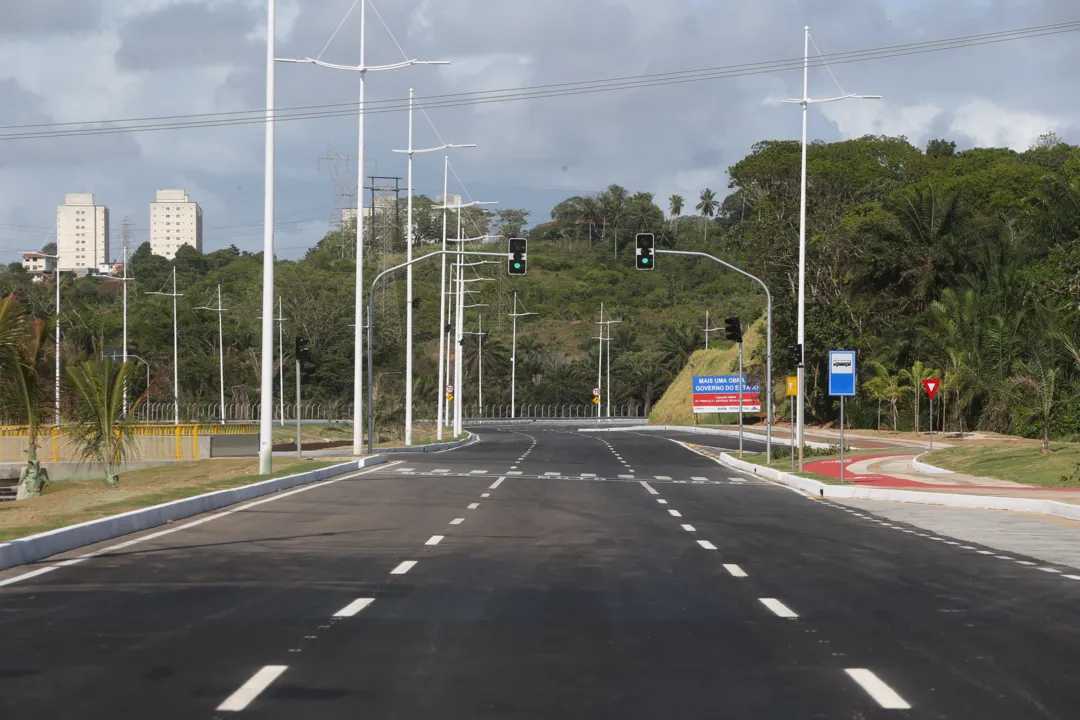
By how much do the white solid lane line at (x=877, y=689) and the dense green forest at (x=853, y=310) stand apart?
91.3 ft

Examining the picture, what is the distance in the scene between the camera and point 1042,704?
7.53 metres

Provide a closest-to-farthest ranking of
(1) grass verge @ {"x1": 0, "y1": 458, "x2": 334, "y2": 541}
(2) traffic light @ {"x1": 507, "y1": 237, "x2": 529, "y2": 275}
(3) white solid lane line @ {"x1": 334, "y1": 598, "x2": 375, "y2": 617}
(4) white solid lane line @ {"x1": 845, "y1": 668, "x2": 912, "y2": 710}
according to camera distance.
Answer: (4) white solid lane line @ {"x1": 845, "y1": 668, "x2": 912, "y2": 710} → (3) white solid lane line @ {"x1": 334, "y1": 598, "x2": 375, "y2": 617} → (1) grass verge @ {"x1": 0, "y1": 458, "x2": 334, "y2": 541} → (2) traffic light @ {"x1": 507, "y1": 237, "x2": 529, "y2": 275}

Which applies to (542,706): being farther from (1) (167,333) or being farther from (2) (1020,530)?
(1) (167,333)

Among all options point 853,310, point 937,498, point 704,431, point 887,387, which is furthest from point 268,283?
point 704,431

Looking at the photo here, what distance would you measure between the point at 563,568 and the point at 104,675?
7.43 metres

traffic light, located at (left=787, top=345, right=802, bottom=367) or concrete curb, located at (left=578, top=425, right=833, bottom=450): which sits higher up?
traffic light, located at (left=787, top=345, right=802, bottom=367)

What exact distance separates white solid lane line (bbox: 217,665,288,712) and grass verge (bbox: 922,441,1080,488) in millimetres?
28452

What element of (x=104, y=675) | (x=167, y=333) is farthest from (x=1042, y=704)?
(x=167, y=333)

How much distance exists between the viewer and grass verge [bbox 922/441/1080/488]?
114 ft

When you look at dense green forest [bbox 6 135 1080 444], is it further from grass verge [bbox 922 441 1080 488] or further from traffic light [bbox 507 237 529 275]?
traffic light [bbox 507 237 529 275]

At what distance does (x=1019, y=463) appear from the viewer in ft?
132

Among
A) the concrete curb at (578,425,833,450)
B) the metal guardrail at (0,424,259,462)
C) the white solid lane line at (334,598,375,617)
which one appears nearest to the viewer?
the white solid lane line at (334,598,375,617)

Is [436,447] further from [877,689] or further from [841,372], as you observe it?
[877,689]

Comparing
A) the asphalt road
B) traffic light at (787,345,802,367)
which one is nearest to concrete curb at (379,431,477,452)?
traffic light at (787,345,802,367)
